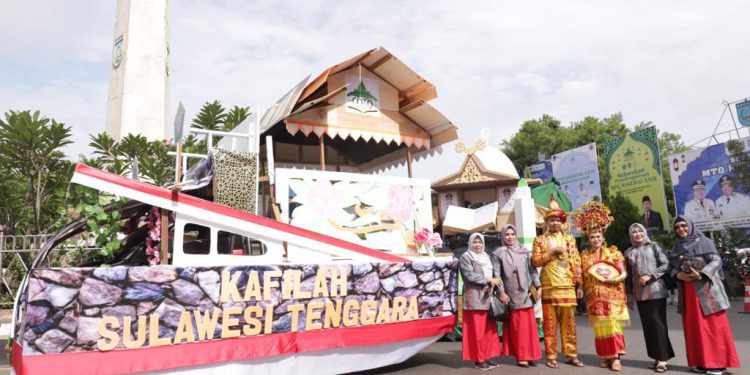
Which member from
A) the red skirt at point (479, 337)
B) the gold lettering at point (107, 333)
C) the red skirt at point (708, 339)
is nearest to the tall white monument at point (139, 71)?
the gold lettering at point (107, 333)

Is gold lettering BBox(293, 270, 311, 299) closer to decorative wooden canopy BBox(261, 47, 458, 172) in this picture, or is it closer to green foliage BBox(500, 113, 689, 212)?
decorative wooden canopy BBox(261, 47, 458, 172)

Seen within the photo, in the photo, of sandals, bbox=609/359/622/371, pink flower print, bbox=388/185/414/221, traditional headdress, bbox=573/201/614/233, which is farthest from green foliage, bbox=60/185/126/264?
sandals, bbox=609/359/622/371

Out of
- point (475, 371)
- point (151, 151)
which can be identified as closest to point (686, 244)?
point (475, 371)

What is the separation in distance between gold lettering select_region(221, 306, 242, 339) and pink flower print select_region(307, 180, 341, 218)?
198cm

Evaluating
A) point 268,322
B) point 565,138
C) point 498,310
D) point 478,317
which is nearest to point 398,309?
point 478,317

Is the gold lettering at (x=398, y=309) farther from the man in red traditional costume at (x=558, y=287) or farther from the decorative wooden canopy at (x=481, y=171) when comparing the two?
the decorative wooden canopy at (x=481, y=171)

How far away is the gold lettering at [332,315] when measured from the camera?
516cm

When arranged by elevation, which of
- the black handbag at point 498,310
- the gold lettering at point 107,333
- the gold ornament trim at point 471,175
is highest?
the gold ornament trim at point 471,175

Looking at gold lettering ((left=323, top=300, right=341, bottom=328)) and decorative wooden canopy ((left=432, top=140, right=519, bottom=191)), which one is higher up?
decorative wooden canopy ((left=432, top=140, right=519, bottom=191))

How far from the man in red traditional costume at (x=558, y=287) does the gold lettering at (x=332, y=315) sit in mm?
2538

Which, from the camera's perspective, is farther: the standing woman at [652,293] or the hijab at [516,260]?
the hijab at [516,260]

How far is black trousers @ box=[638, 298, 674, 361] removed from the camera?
5578 mm

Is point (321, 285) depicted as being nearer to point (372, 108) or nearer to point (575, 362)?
point (575, 362)

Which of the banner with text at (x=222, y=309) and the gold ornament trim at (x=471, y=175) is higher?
the gold ornament trim at (x=471, y=175)
